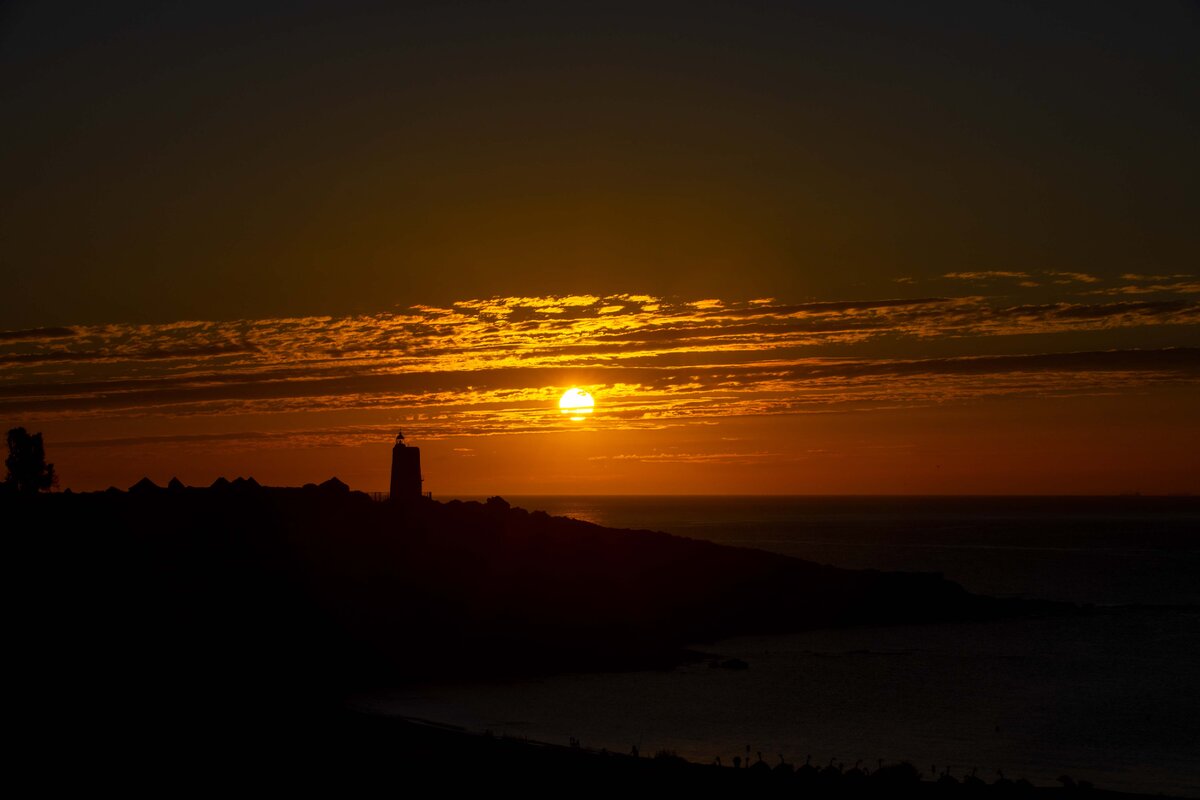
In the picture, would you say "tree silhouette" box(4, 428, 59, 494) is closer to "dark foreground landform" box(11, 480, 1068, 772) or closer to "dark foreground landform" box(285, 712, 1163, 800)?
"dark foreground landform" box(11, 480, 1068, 772)

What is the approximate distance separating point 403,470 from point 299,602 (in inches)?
573

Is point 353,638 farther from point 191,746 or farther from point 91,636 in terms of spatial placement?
point 191,746

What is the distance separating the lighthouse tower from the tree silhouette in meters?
31.2

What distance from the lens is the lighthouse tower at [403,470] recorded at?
176 ft

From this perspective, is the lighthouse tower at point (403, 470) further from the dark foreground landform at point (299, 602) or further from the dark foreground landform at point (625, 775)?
the dark foreground landform at point (625, 775)

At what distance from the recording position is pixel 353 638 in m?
39.5

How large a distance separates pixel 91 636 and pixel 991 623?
4143 cm

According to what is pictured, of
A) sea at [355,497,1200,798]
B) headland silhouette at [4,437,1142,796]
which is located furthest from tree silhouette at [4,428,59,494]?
sea at [355,497,1200,798]

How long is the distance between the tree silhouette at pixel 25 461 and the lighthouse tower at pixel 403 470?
102 feet

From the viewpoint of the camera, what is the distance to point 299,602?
1561 inches

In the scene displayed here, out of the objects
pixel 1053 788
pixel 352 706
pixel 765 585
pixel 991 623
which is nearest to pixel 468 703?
pixel 352 706

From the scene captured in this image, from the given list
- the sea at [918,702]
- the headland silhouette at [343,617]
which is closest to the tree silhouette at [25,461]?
the headland silhouette at [343,617]

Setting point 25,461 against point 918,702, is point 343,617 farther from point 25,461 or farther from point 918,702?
point 25,461

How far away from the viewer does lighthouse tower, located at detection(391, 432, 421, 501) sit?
176 ft
